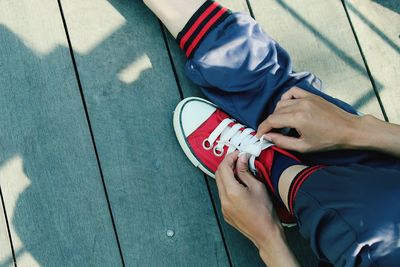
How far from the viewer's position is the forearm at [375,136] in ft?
3.48

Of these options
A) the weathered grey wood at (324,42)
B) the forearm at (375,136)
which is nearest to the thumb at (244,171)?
the forearm at (375,136)

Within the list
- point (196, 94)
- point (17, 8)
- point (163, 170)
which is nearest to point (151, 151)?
point (163, 170)

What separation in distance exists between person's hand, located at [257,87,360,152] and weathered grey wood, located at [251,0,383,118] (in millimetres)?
251

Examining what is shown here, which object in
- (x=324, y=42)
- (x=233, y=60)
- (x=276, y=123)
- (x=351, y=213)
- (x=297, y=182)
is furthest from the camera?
(x=324, y=42)

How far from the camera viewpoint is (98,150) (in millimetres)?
1238

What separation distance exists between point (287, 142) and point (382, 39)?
51cm

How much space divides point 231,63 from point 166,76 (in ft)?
0.61

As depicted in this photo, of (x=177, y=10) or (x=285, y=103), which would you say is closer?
(x=285, y=103)

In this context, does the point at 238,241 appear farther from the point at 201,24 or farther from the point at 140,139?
the point at 201,24

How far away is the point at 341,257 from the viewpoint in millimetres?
854

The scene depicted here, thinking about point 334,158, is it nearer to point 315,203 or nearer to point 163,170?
point 315,203

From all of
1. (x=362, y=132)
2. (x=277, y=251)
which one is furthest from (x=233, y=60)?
(x=277, y=251)

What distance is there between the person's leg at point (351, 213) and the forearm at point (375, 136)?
11 cm

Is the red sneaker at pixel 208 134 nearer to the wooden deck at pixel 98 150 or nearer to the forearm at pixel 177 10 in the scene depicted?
the wooden deck at pixel 98 150
